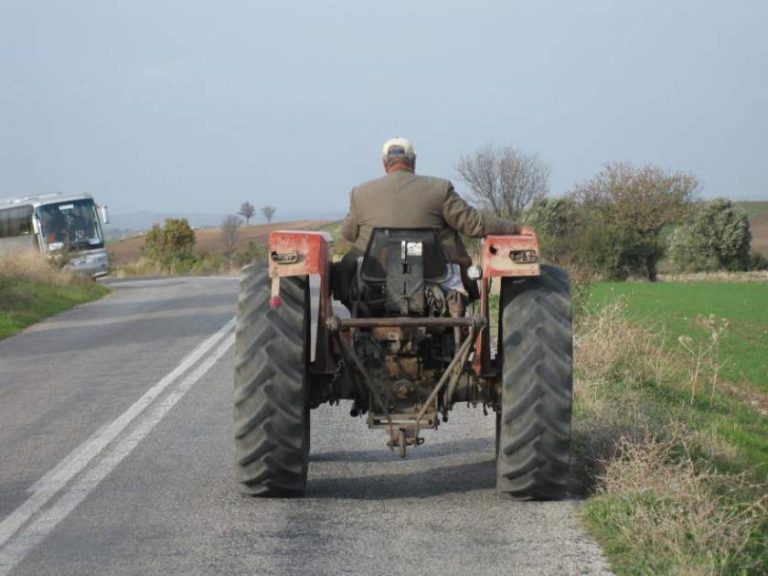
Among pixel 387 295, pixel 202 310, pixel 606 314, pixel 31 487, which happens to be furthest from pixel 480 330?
pixel 202 310

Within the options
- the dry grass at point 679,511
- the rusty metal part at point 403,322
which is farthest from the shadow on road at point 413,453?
the rusty metal part at point 403,322

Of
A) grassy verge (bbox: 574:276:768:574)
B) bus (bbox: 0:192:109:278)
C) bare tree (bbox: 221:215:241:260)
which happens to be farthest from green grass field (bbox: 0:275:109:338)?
bare tree (bbox: 221:215:241:260)

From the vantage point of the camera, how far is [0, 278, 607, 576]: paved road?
6.38 m

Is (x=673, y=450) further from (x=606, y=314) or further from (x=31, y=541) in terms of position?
(x=606, y=314)

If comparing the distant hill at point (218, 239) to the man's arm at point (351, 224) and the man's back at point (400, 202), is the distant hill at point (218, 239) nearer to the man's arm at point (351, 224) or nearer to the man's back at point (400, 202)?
the man's arm at point (351, 224)

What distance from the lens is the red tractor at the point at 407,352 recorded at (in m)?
7.46

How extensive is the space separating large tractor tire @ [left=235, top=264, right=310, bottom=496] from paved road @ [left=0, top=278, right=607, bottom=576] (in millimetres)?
221

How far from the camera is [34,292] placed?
89.2 ft

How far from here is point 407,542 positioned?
22.0 ft

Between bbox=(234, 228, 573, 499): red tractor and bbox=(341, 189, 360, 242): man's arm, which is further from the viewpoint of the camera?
bbox=(341, 189, 360, 242): man's arm

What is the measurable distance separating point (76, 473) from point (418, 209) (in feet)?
9.75

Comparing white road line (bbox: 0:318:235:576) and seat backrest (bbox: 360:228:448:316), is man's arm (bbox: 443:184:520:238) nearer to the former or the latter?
seat backrest (bbox: 360:228:448:316)

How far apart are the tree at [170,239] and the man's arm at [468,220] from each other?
4990 cm

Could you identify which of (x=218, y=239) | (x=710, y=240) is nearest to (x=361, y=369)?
(x=710, y=240)
